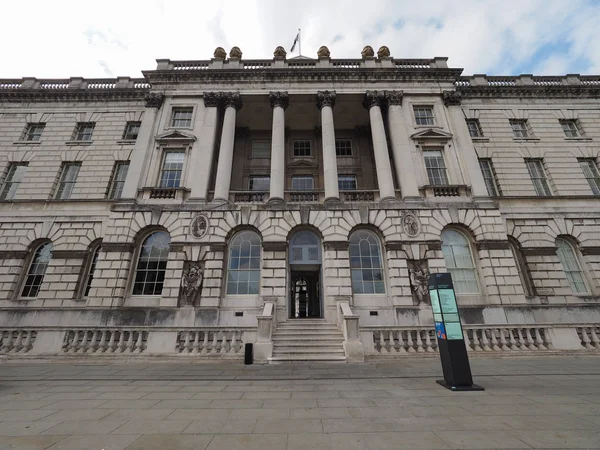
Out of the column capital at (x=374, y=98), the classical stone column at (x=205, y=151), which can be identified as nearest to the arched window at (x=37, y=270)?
the classical stone column at (x=205, y=151)

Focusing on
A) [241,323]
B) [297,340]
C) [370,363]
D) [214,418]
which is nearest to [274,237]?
[241,323]

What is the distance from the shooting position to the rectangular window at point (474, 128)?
1886 cm

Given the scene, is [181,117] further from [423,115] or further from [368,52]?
[423,115]

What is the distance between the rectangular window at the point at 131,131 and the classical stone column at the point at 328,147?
43.7 ft

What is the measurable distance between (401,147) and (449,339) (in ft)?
42.0

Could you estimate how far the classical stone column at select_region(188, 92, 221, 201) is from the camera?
50.9 ft

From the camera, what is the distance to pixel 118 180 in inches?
694

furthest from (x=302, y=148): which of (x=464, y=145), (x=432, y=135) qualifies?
(x=464, y=145)

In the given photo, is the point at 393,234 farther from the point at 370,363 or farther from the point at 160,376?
the point at 160,376

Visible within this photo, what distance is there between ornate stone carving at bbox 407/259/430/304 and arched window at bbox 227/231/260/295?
8118mm

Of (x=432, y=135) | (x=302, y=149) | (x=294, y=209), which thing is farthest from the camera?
(x=302, y=149)

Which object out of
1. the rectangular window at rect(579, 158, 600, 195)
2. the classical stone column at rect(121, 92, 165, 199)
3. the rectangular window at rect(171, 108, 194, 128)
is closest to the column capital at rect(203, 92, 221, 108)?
the rectangular window at rect(171, 108, 194, 128)

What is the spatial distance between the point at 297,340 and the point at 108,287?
10237 millimetres

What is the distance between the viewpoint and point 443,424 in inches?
165
